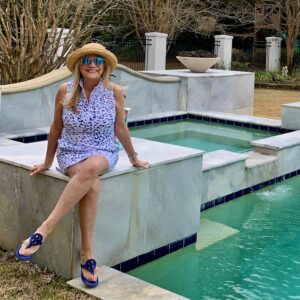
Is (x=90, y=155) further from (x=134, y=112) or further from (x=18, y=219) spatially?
(x=134, y=112)

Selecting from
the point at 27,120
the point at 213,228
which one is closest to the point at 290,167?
the point at 213,228

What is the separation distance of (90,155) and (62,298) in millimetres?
892

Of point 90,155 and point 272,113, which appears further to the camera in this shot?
point 272,113

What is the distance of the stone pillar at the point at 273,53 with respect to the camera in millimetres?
23697

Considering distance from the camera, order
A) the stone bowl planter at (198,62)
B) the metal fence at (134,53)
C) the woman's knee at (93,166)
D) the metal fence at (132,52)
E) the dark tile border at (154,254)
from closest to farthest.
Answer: the woman's knee at (93,166) < the dark tile border at (154,254) < the stone bowl planter at (198,62) < the metal fence at (134,53) < the metal fence at (132,52)

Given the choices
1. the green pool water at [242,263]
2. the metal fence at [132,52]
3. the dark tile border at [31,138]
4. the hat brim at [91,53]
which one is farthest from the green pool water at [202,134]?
the metal fence at [132,52]

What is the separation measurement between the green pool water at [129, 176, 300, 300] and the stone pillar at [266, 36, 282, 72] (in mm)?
18365

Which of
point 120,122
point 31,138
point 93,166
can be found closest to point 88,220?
point 93,166

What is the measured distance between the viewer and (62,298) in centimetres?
361

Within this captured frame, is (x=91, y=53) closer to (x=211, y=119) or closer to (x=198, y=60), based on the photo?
(x=211, y=119)

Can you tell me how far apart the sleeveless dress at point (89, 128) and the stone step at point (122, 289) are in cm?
74

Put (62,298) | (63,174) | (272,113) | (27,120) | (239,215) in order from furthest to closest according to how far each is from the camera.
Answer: (272,113) < (27,120) < (239,215) < (63,174) < (62,298)

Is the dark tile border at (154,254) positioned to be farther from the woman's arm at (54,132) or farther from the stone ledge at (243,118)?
the stone ledge at (243,118)

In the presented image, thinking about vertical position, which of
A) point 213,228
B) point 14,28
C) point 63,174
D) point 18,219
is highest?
point 14,28
